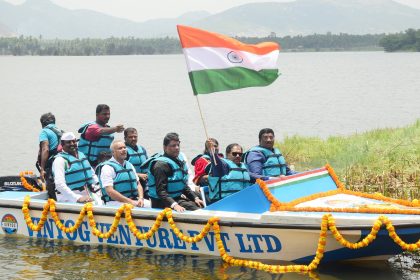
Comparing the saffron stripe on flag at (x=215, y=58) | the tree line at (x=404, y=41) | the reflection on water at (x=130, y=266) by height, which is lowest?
the reflection on water at (x=130, y=266)

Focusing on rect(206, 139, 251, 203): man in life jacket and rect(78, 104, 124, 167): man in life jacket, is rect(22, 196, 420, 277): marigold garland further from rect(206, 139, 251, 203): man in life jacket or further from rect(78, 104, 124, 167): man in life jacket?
rect(78, 104, 124, 167): man in life jacket

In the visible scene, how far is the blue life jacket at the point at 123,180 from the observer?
11.3 meters

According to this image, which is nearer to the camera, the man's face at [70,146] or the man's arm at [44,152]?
the man's face at [70,146]

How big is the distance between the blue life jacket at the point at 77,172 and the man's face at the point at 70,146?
0.06m

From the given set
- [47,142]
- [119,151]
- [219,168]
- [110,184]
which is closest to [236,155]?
[219,168]

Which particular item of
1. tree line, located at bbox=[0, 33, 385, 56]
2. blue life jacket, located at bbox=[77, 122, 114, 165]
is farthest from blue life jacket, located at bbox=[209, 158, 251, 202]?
tree line, located at bbox=[0, 33, 385, 56]

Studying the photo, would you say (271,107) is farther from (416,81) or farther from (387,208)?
(387,208)

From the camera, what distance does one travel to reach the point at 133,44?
140m

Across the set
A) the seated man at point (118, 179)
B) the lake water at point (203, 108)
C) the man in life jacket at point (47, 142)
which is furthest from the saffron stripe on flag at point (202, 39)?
the lake water at point (203, 108)

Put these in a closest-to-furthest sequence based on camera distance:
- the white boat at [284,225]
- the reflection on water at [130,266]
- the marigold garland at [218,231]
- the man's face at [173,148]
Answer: the marigold garland at [218,231] → the white boat at [284,225] → the reflection on water at [130,266] → the man's face at [173,148]

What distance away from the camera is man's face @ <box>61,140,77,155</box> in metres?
11.5

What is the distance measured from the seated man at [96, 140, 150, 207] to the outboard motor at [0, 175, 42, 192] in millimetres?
2626

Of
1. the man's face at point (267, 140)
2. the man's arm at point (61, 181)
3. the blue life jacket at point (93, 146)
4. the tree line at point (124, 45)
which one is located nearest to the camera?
the man's arm at point (61, 181)

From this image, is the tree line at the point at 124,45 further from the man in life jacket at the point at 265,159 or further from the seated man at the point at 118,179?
the seated man at the point at 118,179
